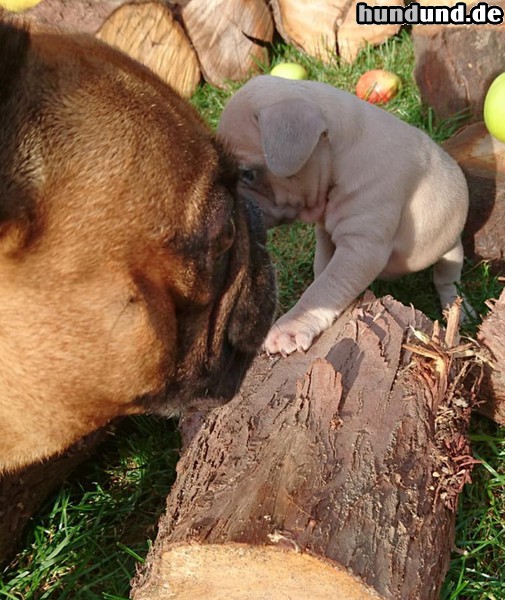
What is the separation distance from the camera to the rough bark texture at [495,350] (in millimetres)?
→ 2213

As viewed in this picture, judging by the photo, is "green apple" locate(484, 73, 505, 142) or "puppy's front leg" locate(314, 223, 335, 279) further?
"green apple" locate(484, 73, 505, 142)

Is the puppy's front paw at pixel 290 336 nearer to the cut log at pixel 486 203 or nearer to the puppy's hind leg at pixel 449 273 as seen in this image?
the puppy's hind leg at pixel 449 273

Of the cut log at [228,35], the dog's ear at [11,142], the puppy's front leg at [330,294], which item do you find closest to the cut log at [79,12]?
the cut log at [228,35]

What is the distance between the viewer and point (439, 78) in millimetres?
3814

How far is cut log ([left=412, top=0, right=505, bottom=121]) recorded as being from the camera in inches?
142

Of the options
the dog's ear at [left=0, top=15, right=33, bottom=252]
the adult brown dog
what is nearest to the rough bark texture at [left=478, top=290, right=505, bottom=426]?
the adult brown dog

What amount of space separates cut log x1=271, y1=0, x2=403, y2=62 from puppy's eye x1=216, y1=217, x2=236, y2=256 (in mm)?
3361

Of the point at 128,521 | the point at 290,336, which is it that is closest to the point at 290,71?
the point at 290,336

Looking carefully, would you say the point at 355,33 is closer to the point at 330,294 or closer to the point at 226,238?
the point at 330,294

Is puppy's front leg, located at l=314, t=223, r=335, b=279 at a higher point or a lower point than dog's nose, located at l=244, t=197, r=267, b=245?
lower

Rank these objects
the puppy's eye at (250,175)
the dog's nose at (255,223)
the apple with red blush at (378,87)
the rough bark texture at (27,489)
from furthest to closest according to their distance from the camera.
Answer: the apple with red blush at (378,87)
the puppy's eye at (250,175)
the rough bark texture at (27,489)
the dog's nose at (255,223)

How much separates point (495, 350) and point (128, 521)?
124cm

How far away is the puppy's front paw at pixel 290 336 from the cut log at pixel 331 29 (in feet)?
8.71
